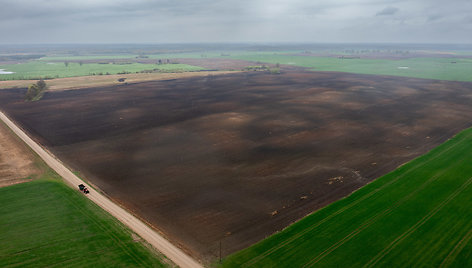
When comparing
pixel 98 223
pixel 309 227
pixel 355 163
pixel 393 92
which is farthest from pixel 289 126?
pixel 393 92

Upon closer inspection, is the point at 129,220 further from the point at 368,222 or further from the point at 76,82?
the point at 76,82

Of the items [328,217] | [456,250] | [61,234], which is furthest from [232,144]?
[456,250]

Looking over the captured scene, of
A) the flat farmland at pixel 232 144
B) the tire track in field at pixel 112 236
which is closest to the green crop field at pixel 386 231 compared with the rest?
the flat farmland at pixel 232 144

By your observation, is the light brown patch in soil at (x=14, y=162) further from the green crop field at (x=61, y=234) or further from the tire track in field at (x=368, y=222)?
the tire track in field at (x=368, y=222)

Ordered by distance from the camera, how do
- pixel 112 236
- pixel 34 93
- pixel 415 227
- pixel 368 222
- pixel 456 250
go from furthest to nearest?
pixel 34 93 < pixel 368 222 < pixel 415 227 < pixel 112 236 < pixel 456 250

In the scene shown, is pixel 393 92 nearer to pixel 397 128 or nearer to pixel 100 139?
pixel 397 128
